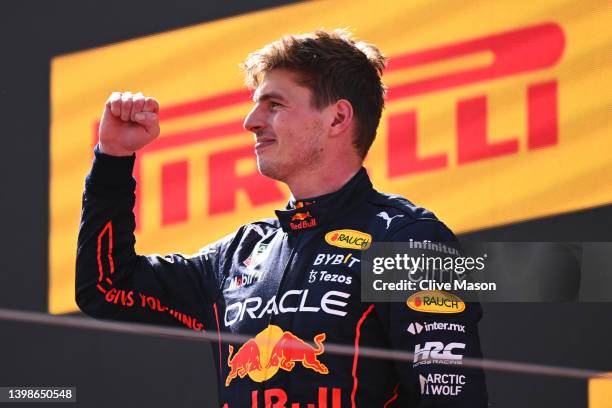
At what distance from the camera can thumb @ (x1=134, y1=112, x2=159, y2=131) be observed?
6.33 feet

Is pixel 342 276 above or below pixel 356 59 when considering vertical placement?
below

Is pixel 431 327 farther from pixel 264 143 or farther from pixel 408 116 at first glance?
pixel 408 116

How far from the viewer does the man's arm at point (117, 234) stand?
1930mm

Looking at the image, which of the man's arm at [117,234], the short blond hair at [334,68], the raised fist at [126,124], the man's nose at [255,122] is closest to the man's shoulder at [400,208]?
the short blond hair at [334,68]

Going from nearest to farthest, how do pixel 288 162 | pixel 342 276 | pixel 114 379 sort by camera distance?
pixel 342 276 → pixel 288 162 → pixel 114 379

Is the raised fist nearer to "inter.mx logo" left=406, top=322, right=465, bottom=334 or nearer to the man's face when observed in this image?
the man's face

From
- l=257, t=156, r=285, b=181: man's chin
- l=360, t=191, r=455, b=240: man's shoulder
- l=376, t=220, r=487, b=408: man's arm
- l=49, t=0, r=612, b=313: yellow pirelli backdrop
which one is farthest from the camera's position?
l=49, t=0, r=612, b=313: yellow pirelli backdrop

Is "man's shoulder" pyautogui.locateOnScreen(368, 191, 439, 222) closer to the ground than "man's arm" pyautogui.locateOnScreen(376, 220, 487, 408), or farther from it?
farther from it

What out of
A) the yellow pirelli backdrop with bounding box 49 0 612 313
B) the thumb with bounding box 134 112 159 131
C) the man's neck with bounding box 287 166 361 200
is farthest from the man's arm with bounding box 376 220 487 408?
the yellow pirelli backdrop with bounding box 49 0 612 313

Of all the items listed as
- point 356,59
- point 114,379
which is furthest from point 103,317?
point 114,379

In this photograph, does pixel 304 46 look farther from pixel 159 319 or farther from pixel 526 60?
pixel 526 60

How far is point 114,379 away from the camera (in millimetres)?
2844

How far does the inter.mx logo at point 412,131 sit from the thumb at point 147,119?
0.90 meters

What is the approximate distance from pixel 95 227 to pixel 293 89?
1.54 feet
